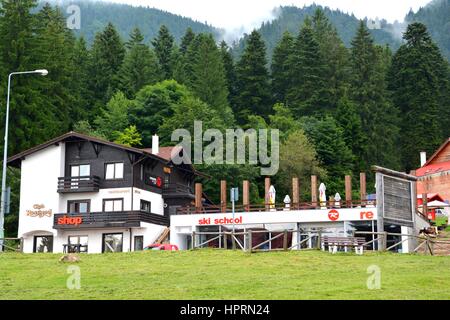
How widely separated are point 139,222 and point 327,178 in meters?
30.2

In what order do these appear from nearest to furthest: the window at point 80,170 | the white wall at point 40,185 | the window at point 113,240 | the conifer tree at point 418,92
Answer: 1. the window at point 113,240
2. the white wall at point 40,185
3. the window at point 80,170
4. the conifer tree at point 418,92

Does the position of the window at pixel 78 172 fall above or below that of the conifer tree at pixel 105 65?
below

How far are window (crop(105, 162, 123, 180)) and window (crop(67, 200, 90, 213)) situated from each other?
95.4 inches

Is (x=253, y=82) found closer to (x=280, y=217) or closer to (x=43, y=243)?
(x=280, y=217)

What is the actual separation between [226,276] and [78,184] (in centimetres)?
3207

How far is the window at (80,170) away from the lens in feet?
184

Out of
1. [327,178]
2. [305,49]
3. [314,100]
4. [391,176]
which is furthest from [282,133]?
[391,176]

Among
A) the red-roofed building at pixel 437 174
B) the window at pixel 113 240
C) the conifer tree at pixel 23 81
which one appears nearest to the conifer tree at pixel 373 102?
the red-roofed building at pixel 437 174

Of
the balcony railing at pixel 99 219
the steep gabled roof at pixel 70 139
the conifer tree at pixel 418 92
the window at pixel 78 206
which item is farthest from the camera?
the conifer tree at pixel 418 92

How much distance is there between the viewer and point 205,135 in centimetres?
7269

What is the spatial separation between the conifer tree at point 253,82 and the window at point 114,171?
37.6m

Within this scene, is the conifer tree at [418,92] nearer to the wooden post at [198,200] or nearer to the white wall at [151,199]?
the wooden post at [198,200]

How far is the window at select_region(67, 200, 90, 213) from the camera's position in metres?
55.5

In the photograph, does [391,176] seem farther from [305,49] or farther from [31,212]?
[305,49]
